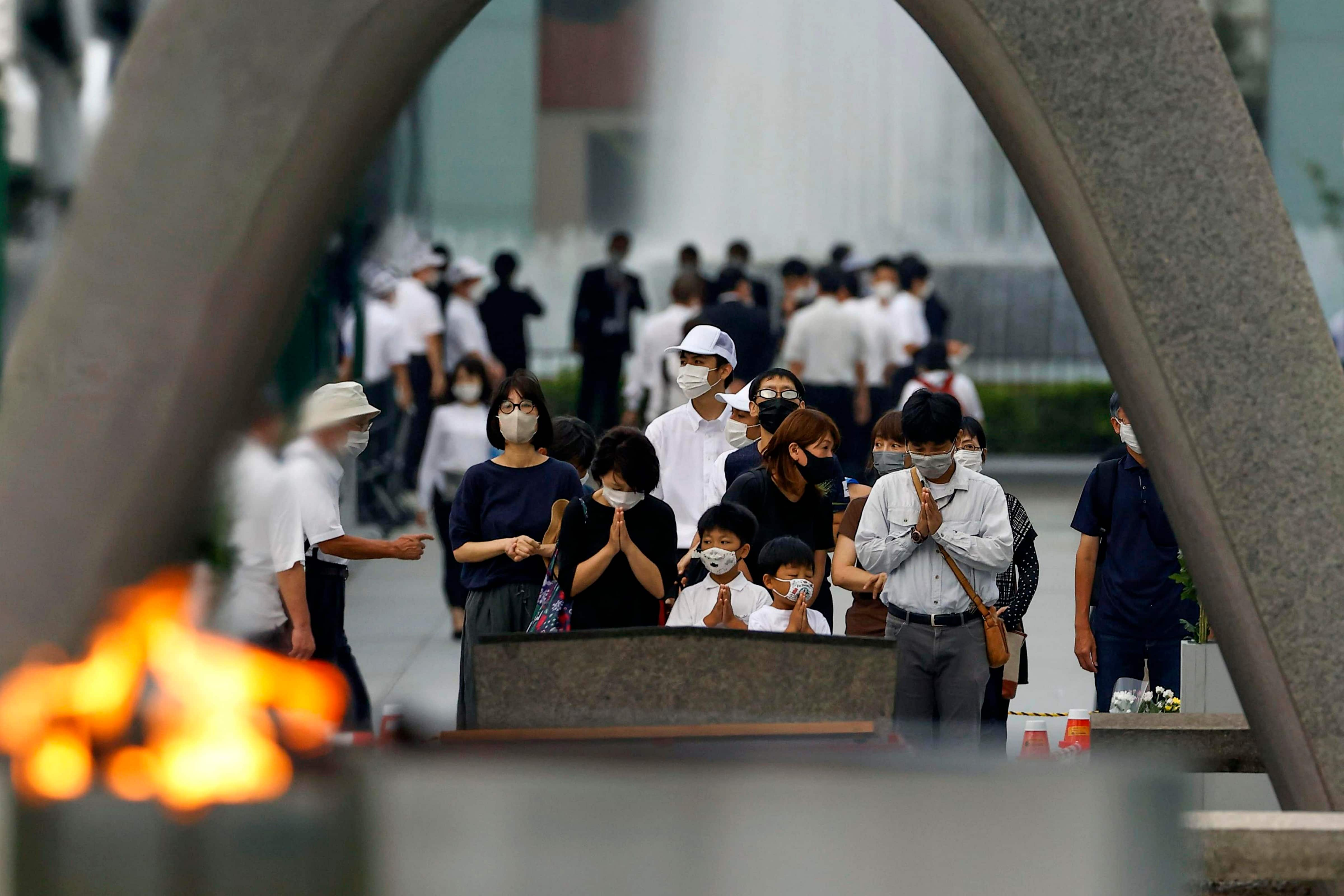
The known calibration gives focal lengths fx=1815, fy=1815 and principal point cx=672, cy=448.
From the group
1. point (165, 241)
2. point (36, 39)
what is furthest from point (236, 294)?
point (36, 39)

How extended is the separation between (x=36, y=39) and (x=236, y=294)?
6.90 metres

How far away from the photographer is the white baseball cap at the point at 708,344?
24.1 ft

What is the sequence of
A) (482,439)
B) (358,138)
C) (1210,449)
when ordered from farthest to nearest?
(482,439) < (1210,449) < (358,138)

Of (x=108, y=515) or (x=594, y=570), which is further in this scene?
(x=594, y=570)

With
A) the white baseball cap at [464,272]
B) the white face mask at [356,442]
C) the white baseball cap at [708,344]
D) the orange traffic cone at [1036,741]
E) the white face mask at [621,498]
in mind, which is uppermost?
the white baseball cap at [464,272]

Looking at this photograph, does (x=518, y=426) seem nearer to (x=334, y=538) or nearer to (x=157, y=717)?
(x=334, y=538)

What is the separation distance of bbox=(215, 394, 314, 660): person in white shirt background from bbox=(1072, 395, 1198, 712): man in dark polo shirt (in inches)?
118

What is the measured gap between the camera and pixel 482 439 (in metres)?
9.60

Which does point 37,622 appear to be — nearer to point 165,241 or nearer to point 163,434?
point 163,434

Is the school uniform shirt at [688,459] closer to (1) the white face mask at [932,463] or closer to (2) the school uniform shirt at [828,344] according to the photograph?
(1) the white face mask at [932,463]

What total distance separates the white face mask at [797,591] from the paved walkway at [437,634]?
128cm

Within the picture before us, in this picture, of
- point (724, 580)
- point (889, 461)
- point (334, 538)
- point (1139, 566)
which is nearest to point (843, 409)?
point (889, 461)

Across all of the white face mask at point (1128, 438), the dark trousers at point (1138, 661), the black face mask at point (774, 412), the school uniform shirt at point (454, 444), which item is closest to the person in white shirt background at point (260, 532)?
the black face mask at point (774, 412)

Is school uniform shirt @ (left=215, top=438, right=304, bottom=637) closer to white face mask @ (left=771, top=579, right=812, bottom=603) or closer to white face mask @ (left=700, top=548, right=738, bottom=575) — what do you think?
white face mask @ (left=700, top=548, right=738, bottom=575)
